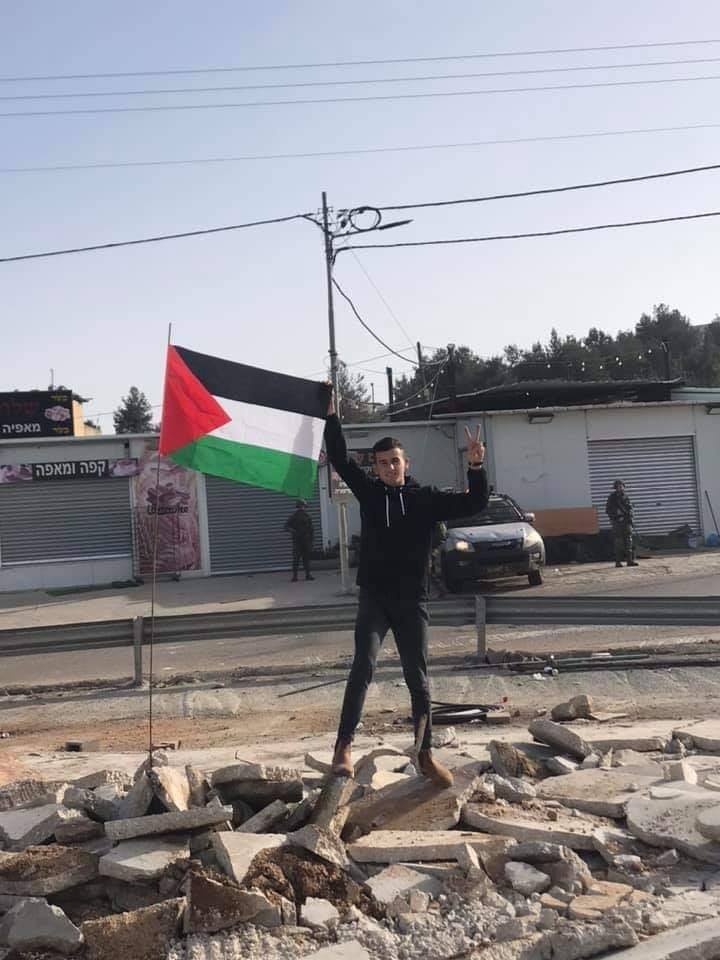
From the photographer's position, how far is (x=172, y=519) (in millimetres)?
27703

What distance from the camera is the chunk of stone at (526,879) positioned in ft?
14.0

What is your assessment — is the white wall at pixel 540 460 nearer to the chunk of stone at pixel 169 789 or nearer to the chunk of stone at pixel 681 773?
the chunk of stone at pixel 681 773

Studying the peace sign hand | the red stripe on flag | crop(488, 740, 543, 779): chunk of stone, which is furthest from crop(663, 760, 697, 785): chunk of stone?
the red stripe on flag

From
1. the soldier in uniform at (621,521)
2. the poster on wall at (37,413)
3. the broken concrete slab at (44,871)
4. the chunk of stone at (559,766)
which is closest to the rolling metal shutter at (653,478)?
the soldier in uniform at (621,521)

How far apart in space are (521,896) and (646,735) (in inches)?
124

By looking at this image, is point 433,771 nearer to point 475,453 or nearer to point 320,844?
point 320,844

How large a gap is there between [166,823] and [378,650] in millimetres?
1455

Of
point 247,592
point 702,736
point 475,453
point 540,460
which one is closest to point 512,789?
point 475,453

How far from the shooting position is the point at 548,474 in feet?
88.9

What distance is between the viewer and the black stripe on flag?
655cm

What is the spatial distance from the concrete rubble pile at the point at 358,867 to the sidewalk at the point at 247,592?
12893 mm

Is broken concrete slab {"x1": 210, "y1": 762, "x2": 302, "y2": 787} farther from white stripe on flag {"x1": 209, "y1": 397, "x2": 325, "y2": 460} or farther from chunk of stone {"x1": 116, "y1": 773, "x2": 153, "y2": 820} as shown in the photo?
white stripe on flag {"x1": 209, "y1": 397, "x2": 325, "y2": 460}

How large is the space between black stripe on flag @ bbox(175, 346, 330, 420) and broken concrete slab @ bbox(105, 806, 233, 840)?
2.77 metres

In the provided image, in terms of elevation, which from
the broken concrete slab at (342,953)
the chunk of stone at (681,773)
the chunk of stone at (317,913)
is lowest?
the broken concrete slab at (342,953)
